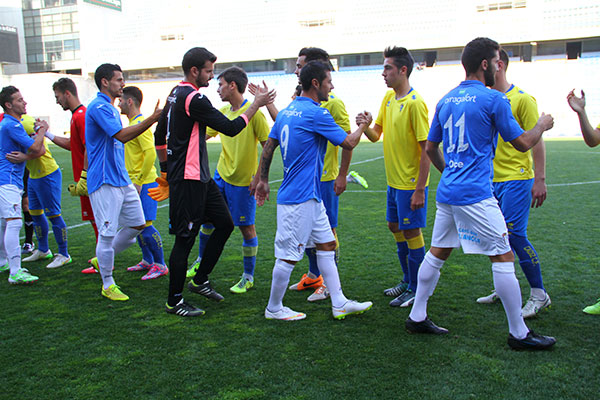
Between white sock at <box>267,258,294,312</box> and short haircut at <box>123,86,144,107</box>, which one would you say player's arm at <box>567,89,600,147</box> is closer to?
white sock at <box>267,258,294,312</box>

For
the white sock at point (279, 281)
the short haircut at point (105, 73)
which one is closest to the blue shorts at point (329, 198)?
the white sock at point (279, 281)

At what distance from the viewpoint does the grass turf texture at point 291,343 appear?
306 cm

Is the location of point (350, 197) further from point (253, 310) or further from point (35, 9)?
point (35, 9)

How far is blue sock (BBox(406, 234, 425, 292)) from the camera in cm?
448

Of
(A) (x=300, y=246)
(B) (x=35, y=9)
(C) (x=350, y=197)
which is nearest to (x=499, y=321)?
(A) (x=300, y=246)

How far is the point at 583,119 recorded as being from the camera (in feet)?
13.6

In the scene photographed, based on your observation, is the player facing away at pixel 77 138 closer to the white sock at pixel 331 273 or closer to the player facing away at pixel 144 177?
the player facing away at pixel 144 177

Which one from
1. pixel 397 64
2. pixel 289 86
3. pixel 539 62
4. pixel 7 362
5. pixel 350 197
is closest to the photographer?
pixel 7 362

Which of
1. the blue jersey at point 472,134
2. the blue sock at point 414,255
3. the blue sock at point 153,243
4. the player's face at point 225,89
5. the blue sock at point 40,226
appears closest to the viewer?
the blue jersey at point 472,134

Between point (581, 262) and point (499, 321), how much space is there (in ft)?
7.39

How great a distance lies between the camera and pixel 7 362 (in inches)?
138

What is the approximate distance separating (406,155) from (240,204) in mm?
1751

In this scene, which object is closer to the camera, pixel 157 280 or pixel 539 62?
pixel 157 280

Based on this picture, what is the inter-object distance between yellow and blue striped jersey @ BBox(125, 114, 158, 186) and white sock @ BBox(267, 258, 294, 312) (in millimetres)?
2386
